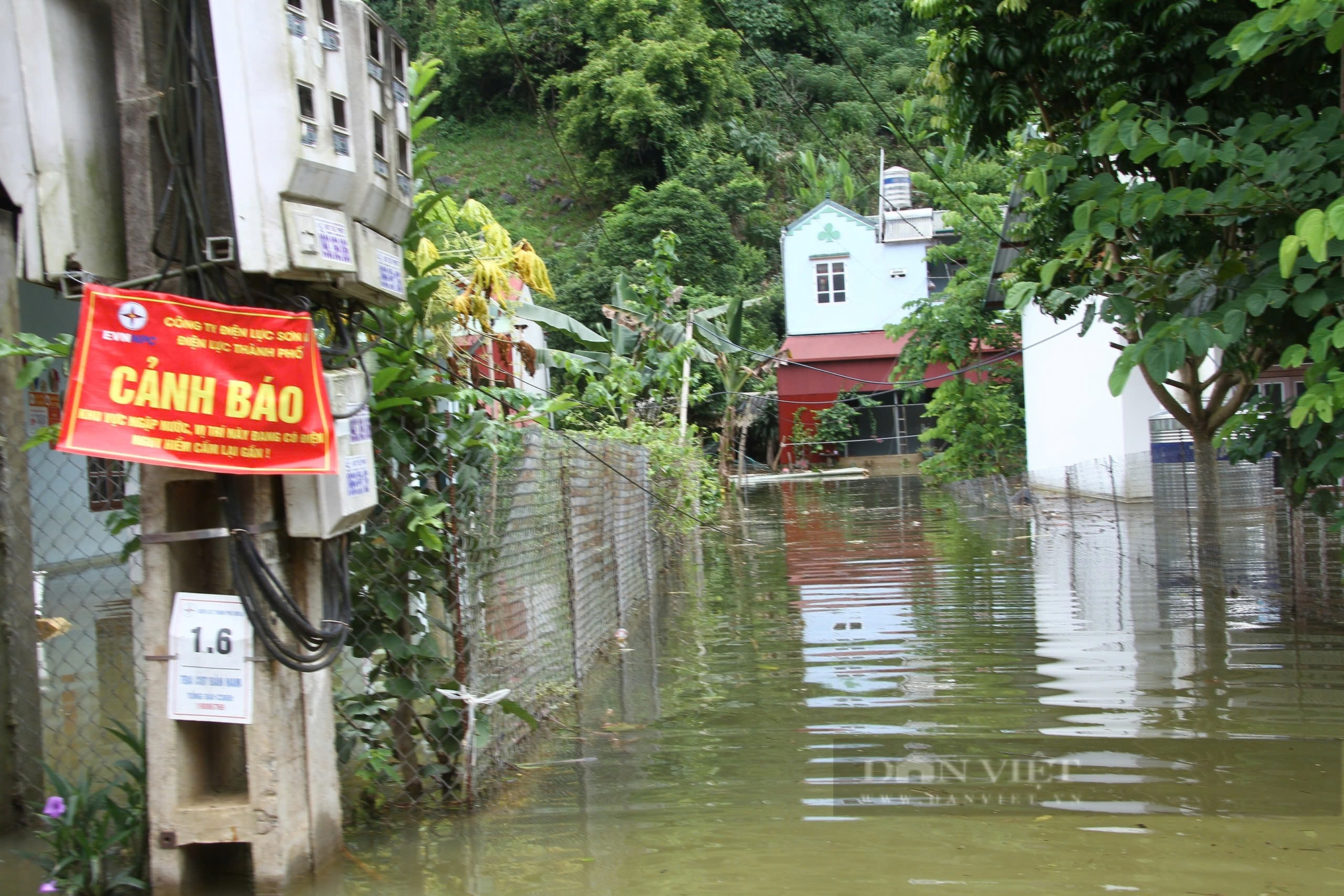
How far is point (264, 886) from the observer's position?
13.1 ft

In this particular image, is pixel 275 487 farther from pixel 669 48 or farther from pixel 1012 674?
pixel 669 48

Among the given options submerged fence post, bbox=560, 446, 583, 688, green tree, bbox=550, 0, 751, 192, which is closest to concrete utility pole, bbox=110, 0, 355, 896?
submerged fence post, bbox=560, 446, 583, 688

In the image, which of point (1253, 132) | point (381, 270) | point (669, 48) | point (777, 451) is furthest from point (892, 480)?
point (381, 270)

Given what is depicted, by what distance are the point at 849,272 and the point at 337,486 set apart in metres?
39.4

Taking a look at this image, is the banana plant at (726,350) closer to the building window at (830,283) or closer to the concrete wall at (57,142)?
the building window at (830,283)

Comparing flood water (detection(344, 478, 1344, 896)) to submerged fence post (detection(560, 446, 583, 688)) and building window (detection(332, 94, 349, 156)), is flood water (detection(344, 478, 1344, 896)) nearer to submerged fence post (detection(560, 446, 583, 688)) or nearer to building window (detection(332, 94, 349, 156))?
submerged fence post (detection(560, 446, 583, 688))

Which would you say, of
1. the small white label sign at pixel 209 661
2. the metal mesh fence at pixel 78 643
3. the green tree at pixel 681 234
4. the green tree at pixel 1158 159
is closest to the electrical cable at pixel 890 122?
the green tree at pixel 1158 159

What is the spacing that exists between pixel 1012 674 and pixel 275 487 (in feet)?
17.5

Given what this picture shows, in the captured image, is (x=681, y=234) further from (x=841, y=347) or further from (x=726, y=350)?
(x=726, y=350)

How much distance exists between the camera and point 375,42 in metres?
4.35

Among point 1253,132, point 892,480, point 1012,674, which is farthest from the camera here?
point 892,480

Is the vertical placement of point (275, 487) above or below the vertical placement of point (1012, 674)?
above

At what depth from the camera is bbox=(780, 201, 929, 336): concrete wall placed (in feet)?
138

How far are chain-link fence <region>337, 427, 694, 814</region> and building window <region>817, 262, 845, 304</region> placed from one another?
3622cm
